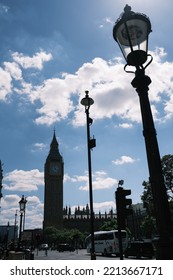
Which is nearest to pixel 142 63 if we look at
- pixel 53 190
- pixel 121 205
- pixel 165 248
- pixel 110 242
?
pixel 165 248

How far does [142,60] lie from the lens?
475 centimetres

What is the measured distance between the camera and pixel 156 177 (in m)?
3.90

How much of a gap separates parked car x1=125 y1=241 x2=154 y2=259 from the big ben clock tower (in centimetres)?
11052

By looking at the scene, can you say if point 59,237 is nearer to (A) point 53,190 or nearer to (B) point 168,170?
(A) point 53,190

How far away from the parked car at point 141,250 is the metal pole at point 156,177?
27711 mm

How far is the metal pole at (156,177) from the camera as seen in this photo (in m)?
3.55

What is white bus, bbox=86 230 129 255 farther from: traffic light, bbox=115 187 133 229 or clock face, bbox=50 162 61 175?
clock face, bbox=50 162 61 175

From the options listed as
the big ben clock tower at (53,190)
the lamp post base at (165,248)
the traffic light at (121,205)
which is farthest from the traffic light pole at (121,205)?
the big ben clock tower at (53,190)

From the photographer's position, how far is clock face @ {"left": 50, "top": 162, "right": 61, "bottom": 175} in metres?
148

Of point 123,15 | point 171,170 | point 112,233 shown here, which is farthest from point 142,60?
point 171,170

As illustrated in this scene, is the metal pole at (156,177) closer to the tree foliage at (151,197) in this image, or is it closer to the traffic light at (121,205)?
the traffic light at (121,205)

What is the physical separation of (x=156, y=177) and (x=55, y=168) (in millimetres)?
148112
